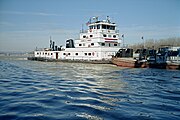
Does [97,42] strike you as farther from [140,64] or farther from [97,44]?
[140,64]

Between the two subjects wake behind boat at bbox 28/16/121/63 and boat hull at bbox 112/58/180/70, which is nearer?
boat hull at bbox 112/58/180/70

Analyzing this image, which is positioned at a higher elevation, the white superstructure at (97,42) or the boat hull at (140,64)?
the white superstructure at (97,42)

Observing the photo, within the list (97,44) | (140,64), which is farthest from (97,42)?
(140,64)

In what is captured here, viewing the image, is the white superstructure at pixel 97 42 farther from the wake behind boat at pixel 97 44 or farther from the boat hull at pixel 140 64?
the boat hull at pixel 140 64

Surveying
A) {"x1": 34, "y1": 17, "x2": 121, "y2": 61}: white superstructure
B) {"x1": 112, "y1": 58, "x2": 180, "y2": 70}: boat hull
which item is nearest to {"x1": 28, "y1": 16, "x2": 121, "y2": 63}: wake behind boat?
{"x1": 34, "y1": 17, "x2": 121, "y2": 61}: white superstructure

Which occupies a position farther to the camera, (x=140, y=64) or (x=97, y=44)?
(x=97, y=44)

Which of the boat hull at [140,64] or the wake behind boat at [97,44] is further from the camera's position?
the wake behind boat at [97,44]

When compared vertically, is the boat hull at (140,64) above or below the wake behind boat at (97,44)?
below

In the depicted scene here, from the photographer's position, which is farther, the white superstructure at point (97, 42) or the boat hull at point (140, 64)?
the white superstructure at point (97, 42)

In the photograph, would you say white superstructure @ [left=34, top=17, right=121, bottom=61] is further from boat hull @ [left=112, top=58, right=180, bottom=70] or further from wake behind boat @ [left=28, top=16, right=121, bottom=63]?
boat hull @ [left=112, top=58, right=180, bottom=70]

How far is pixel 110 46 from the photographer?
36.4 meters

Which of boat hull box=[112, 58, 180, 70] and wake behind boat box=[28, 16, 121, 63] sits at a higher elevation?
wake behind boat box=[28, 16, 121, 63]

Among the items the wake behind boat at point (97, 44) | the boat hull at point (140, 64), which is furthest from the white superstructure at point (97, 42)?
the boat hull at point (140, 64)

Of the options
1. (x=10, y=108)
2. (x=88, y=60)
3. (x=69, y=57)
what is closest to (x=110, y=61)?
(x=88, y=60)
